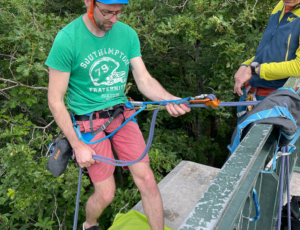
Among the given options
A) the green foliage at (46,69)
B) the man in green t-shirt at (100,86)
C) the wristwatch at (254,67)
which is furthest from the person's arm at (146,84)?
the green foliage at (46,69)

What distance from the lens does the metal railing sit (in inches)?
29.3

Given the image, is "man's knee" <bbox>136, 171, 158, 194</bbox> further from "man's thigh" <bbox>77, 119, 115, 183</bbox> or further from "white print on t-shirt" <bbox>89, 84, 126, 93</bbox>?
"white print on t-shirt" <bbox>89, 84, 126, 93</bbox>

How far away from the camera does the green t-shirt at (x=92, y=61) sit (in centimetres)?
179

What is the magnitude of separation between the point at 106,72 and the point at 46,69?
1553mm

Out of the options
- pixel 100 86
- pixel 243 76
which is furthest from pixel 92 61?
pixel 243 76

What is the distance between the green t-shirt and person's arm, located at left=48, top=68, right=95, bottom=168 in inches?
2.7

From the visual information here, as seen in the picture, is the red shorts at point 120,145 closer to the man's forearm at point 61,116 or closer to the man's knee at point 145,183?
the man's knee at point 145,183

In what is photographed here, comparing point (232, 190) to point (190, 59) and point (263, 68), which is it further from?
point (190, 59)

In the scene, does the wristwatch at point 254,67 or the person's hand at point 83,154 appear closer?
the person's hand at point 83,154

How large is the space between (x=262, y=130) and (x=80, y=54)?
123 centimetres

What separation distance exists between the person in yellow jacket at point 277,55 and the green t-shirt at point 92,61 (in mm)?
1012

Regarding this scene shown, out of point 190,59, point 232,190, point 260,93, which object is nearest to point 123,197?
point 260,93

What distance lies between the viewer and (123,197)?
3703mm

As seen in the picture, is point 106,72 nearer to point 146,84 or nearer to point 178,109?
point 146,84
